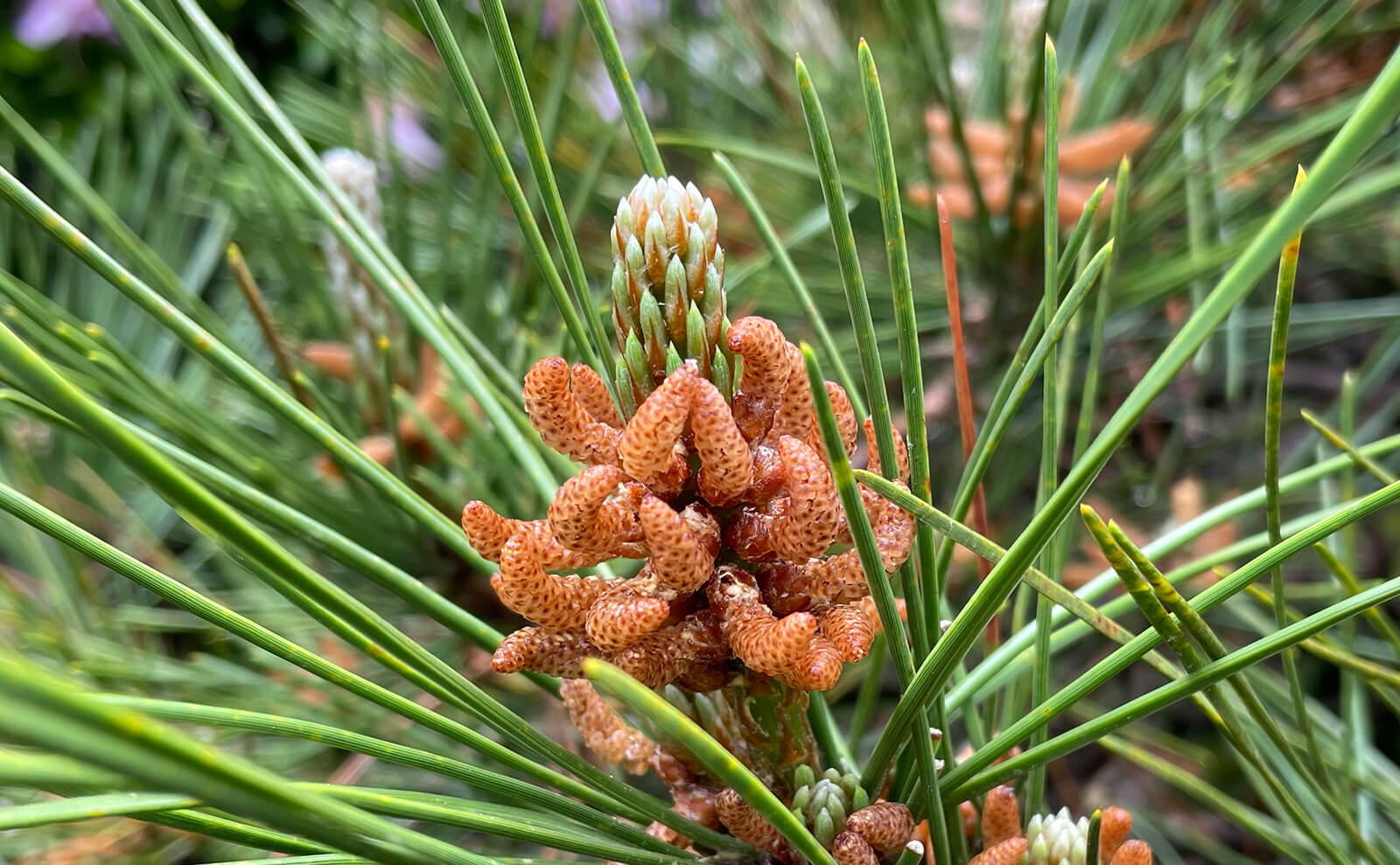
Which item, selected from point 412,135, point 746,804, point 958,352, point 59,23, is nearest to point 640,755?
point 746,804

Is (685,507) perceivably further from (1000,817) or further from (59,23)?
(59,23)

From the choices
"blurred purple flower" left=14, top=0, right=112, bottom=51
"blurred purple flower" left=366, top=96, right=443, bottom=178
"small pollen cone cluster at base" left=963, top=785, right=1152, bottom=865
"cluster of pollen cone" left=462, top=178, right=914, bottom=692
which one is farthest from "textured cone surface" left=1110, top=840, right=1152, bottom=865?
"blurred purple flower" left=14, top=0, right=112, bottom=51

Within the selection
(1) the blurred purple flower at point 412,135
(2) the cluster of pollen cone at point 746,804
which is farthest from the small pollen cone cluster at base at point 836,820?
(1) the blurred purple flower at point 412,135

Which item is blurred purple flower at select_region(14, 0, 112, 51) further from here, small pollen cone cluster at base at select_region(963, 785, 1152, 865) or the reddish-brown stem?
small pollen cone cluster at base at select_region(963, 785, 1152, 865)

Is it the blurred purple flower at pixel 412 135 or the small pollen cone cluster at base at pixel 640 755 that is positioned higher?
the blurred purple flower at pixel 412 135

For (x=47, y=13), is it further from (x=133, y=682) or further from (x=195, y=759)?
(x=195, y=759)

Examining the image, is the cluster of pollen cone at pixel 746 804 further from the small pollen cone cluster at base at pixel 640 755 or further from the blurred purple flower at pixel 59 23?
the blurred purple flower at pixel 59 23

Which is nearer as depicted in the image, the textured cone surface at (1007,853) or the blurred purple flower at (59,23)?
the textured cone surface at (1007,853)
